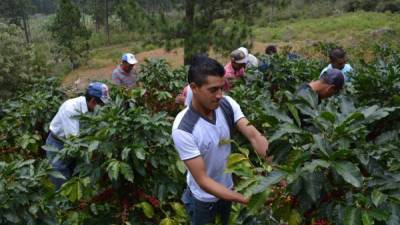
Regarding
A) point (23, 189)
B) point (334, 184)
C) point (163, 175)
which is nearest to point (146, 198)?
point (163, 175)

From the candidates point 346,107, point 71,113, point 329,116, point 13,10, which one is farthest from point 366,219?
point 13,10

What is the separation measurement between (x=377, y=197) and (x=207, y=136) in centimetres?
105

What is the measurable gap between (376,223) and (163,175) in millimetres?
2077

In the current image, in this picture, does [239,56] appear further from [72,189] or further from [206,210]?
[206,210]

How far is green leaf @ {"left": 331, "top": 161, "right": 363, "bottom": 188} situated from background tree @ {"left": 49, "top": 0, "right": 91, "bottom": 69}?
3047 centimetres

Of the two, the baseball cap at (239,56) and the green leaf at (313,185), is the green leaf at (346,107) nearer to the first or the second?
the green leaf at (313,185)

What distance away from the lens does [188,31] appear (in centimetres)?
1280

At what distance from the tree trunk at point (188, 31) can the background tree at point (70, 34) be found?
19386 millimetres

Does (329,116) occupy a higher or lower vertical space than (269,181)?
higher

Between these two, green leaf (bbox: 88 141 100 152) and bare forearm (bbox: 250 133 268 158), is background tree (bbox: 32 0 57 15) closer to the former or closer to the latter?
green leaf (bbox: 88 141 100 152)

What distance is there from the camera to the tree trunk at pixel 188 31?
1253 cm

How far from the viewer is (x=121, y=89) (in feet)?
19.2

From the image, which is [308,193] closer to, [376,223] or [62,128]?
[376,223]

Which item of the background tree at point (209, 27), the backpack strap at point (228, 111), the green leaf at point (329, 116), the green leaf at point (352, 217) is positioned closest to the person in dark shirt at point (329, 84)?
the backpack strap at point (228, 111)
